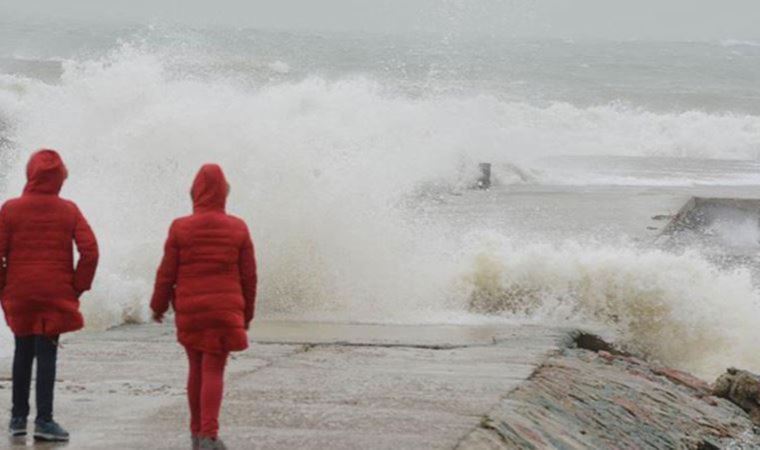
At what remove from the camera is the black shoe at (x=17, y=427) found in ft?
19.4

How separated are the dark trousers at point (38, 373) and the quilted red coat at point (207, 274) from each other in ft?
1.92

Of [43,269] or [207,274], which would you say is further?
[43,269]

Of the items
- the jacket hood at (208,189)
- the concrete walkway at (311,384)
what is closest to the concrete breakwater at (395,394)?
the concrete walkway at (311,384)

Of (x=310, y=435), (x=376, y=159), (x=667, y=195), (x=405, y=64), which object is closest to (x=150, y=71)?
(x=376, y=159)

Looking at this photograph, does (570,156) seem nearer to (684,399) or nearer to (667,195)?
(667,195)

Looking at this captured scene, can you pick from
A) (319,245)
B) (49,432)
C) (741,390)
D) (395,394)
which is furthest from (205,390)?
(319,245)

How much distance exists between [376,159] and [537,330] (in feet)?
23.7

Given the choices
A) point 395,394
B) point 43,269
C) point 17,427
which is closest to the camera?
point 43,269

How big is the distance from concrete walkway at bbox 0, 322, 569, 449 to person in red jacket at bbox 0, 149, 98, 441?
0.28 m

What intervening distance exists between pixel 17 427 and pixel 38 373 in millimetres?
269

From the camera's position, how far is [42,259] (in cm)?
580

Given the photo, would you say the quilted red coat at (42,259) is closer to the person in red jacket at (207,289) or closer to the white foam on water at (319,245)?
the person in red jacket at (207,289)

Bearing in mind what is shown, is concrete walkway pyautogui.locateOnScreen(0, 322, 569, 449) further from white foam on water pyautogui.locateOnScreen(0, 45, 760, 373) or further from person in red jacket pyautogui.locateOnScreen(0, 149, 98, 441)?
white foam on water pyautogui.locateOnScreen(0, 45, 760, 373)

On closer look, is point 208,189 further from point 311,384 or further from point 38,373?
point 311,384
